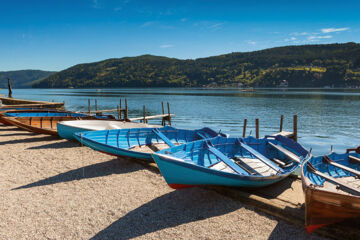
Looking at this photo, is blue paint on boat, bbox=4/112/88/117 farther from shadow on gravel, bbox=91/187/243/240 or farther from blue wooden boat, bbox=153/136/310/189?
shadow on gravel, bbox=91/187/243/240

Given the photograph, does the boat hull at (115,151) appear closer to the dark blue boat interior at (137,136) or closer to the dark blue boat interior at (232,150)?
the dark blue boat interior at (137,136)

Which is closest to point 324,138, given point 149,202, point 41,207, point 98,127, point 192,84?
point 98,127

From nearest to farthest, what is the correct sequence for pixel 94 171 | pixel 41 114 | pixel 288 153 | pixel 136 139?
pixel 288 153
pixel 94 171
pixel 136 139
pixel 41 114

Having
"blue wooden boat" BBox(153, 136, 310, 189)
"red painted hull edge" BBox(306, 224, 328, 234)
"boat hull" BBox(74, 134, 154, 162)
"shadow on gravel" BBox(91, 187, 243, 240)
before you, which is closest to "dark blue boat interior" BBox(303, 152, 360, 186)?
"blue wooden boat" BBox(153, 136, 310, 189)

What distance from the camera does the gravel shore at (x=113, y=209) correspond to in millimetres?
5102

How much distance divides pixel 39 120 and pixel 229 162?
13.4m

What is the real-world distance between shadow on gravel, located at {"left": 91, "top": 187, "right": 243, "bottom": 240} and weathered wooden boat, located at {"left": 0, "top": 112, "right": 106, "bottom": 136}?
977cm

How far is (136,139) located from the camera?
10.5 m

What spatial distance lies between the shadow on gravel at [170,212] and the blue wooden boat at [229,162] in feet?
1.81

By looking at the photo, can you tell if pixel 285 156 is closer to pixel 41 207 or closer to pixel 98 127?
pixel 41 207

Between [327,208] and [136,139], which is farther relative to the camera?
[136,139]

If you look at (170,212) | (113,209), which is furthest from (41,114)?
(170,212)

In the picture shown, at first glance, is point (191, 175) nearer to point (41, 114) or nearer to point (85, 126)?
point (85, 126)

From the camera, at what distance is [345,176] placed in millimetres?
7141
